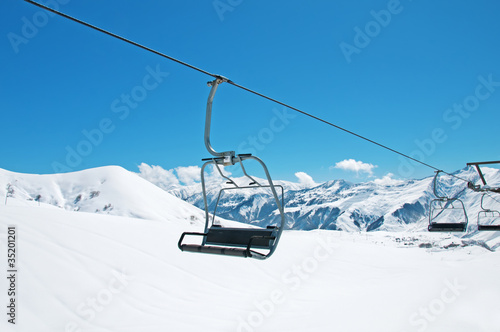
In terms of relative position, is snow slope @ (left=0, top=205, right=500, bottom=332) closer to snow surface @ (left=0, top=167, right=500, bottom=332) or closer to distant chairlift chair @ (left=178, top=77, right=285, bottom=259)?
snow surface @ (left=0, top=167, right=500, bottom=332)

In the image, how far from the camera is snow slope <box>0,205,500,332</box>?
516 inches

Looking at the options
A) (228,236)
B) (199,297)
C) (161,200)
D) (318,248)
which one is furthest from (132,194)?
(228,236)

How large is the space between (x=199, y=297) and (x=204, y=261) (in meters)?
4.80

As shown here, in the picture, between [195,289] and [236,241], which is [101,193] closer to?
[195,289]

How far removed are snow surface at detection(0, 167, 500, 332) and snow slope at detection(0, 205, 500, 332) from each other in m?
0.06

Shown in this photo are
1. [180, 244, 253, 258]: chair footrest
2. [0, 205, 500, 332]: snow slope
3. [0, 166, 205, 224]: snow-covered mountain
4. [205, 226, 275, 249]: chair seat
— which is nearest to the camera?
[180, 244, 253, 258]: chair footrest

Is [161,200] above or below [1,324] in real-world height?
above

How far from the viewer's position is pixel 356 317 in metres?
14.7

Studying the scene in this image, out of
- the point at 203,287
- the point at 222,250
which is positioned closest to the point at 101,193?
the point at 203,287

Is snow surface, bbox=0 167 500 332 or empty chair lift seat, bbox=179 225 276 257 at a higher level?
empty chair lift seat, bbox=179 225 276 257

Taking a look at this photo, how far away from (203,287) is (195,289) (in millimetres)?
569

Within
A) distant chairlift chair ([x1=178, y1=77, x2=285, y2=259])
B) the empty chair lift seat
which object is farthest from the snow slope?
distant chairlift chair ([x1=178, y1=77, x2=285, y2=259])

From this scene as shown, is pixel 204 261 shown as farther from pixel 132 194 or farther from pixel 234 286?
pixel 132 194

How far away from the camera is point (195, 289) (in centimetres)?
1791
